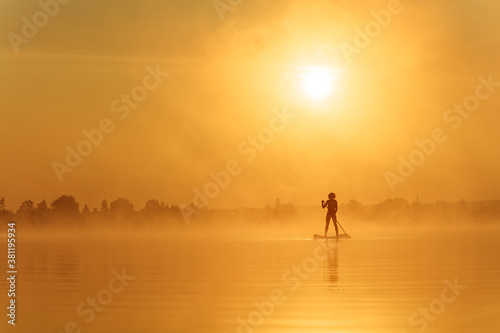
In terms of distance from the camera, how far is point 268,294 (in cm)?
1426

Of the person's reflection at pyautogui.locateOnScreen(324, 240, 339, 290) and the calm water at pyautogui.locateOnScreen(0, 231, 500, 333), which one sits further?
the person's reflection at pyautogui.locateOnScreen(324, 240, 339, 290)

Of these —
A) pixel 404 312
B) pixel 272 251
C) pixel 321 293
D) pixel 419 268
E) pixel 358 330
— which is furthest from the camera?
pixel 272 251

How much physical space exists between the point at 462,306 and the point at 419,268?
20.6ft

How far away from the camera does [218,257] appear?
955 inches

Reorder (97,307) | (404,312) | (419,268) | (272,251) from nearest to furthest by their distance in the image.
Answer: (404,312) → (97,307) → (419,268) → (272,251)

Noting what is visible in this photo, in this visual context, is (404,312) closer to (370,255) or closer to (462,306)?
(462,306)

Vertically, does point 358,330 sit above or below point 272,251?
below

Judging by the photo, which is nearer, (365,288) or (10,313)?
(10,313)

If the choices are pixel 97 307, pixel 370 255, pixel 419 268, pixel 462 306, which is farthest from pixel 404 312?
pixel 370 255

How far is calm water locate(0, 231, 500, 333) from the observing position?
35.9 ft

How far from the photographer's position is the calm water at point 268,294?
11.0 metres

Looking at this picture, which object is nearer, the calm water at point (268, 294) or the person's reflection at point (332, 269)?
the calm water at point (268, 294)

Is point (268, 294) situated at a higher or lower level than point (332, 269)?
lower

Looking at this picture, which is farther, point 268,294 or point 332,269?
point 332,269
